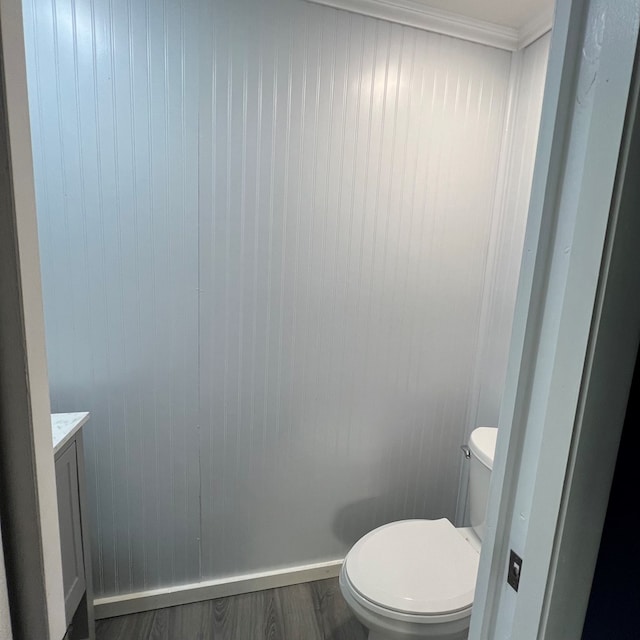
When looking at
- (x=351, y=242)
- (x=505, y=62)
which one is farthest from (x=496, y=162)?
(x=351, y=242)

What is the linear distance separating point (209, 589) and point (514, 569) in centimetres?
149

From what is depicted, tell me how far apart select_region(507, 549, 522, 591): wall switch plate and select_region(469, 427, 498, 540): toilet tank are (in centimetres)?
86

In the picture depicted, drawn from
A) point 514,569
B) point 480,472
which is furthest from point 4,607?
point 480,472

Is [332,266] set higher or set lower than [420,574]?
higher

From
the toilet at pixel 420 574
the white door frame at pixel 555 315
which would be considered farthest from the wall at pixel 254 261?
the white door frame at pixel 555 315

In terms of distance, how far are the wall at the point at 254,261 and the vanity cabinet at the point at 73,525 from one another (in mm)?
194

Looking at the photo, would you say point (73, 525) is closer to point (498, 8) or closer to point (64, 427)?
point (64, 427)

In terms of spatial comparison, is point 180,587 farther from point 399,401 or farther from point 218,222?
point 218,222

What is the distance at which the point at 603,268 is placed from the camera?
0.45 meters

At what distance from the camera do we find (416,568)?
4.17ft

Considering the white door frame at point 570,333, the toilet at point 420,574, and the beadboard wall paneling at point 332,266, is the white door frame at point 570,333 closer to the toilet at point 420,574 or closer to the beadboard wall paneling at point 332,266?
the toilet at point 420,574

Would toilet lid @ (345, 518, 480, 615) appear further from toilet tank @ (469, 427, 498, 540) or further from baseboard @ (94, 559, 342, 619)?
baseboard @ (94, 559, 342, 619)

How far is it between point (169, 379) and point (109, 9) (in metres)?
1.22

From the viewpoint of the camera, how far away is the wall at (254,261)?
4.23 ft
